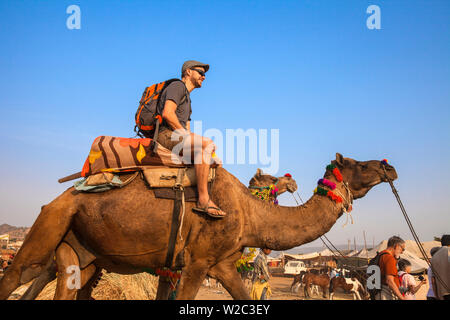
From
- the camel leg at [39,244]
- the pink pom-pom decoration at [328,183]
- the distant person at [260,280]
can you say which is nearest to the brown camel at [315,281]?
the distant person at [260,280]

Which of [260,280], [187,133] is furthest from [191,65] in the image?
[260,280]

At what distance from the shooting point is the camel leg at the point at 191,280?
3.84 metres

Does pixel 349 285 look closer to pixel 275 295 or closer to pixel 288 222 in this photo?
pixel 275 295

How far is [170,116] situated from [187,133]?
292mm

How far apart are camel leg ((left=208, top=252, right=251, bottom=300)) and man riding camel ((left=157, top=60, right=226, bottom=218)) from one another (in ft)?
1.98

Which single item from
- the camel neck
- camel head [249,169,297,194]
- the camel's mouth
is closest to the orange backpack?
the camel neck

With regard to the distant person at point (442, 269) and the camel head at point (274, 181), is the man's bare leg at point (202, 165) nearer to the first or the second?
the distant person at point (442, 269)

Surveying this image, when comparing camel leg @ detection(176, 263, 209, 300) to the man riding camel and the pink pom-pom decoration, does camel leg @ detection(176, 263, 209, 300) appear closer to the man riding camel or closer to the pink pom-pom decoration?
the man riding camel

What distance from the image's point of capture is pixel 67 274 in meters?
3.98

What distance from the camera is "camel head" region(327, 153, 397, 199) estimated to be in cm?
498

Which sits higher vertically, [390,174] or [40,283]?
[390,174]
